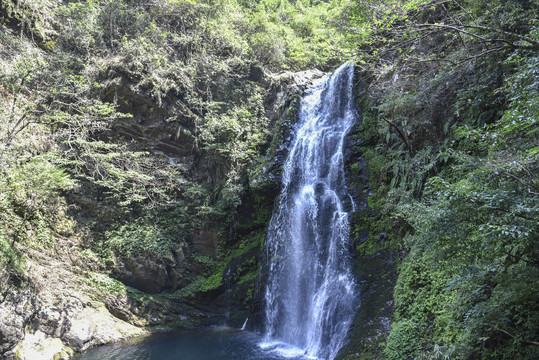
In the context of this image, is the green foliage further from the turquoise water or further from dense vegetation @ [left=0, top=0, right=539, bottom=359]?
the turquoise water

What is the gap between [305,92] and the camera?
16.7 metres

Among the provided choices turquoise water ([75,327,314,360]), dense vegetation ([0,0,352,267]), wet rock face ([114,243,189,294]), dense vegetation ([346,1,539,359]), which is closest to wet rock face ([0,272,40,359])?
dense vegetation ([0,0,352,267])

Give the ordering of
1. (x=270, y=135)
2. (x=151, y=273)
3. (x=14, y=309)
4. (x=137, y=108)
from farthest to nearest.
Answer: (x=270, y=135) → (x=137, y=108) → (x=151, y=273) → (x=14, y=309)

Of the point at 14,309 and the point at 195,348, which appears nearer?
the point at 14,309

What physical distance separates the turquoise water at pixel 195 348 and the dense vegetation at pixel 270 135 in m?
2.67

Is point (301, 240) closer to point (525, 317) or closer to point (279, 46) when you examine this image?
point (525, 317)

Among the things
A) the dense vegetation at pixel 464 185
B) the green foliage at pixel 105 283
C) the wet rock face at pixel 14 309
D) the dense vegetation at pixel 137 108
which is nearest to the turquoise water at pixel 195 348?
the wet rock face at pixel 14 309

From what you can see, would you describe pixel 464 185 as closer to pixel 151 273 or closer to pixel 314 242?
pixel 314 242

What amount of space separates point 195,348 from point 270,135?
10444 mm

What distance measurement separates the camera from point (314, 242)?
37.7 feet

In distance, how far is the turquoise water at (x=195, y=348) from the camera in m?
9.72

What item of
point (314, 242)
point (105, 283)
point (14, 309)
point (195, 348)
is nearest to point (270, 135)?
point (314, 242)

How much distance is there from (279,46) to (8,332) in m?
18.9

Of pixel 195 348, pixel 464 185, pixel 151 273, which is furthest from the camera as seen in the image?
pixel 151 273
